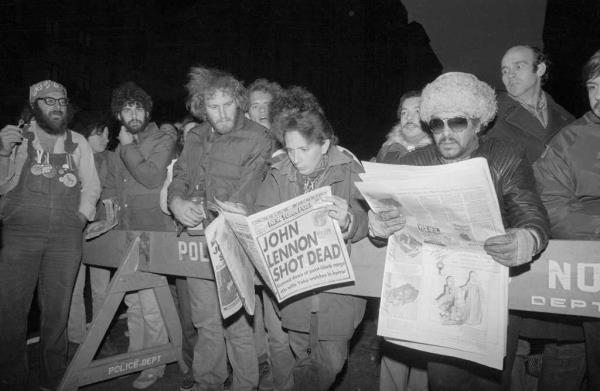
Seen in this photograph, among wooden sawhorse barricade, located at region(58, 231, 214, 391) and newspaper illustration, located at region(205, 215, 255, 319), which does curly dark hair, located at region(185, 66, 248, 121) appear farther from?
newspaper illustration, located at region(205, 215, 255, 319)

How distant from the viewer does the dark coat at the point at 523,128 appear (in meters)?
2.93

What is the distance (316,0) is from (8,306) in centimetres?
3409

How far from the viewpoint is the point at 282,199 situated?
2697mm

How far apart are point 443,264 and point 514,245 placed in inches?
12.9

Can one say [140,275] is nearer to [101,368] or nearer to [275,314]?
[101,368]

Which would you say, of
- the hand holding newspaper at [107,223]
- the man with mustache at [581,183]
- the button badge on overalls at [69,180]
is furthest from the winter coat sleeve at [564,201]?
the button badge on overalls at [69,180]

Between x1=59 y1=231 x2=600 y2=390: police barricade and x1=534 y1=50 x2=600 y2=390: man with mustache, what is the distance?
0.64 ft

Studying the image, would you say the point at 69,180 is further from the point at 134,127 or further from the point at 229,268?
the point at 229,268

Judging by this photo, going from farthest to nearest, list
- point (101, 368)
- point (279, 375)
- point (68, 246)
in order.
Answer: point (68, 246)
point (101, 368)
point (279, 375)

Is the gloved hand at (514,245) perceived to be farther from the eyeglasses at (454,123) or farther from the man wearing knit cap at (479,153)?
the eyeglasses at (454,123)

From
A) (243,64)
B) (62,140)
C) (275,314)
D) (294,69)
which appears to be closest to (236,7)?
(243,64)

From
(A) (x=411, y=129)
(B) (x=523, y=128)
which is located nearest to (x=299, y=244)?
(A) (x=411, y=129)

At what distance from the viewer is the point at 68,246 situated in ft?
12.5

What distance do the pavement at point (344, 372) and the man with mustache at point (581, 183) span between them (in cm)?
144
